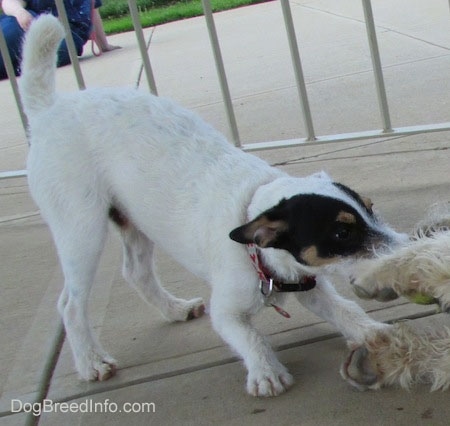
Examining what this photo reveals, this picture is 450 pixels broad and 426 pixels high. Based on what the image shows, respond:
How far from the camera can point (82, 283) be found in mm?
3711

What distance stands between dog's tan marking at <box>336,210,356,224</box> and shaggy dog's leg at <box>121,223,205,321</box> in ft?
3.83

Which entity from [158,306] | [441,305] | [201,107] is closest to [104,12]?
[201,107]

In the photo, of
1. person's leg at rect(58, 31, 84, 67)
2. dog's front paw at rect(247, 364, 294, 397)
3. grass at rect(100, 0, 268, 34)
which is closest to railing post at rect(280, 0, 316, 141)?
dog's front paw at rect(247, 364, 294, 397)

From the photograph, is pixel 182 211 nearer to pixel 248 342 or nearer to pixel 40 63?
pixel 248 342

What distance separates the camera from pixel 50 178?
366 cm

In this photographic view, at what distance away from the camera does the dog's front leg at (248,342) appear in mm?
3252

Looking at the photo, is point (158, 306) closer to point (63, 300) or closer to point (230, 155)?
point (63, 300)

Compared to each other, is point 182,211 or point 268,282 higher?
point 182,211

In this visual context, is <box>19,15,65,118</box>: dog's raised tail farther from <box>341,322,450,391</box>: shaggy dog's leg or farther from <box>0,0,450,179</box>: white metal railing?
<box>341,322,450,391</box>: shaggy dog's leg

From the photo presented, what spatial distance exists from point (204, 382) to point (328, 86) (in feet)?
16.2

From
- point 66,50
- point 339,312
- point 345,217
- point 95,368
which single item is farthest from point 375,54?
point 66,50

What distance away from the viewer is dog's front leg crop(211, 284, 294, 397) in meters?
3.25

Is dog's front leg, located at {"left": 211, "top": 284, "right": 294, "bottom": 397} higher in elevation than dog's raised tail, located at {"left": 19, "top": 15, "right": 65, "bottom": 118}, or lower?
lower

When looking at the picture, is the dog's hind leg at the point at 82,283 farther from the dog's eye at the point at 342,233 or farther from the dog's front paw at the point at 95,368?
the dog's eye at the point at 342,233
